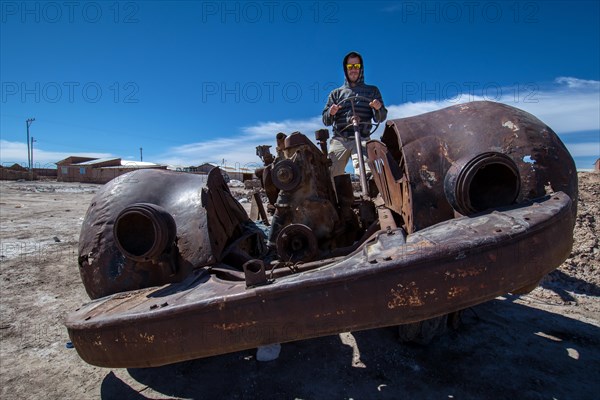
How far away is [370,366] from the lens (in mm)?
2391

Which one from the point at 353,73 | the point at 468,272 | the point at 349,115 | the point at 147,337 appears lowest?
the point at 147,337

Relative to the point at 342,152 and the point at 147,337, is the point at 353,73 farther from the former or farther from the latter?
the point at 147,337

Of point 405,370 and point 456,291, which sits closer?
point 456,291

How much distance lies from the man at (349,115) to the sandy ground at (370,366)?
2.06 meters

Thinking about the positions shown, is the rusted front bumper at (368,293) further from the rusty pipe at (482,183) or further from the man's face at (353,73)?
the man's face at (353,73)

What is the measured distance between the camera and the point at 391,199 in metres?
2.32

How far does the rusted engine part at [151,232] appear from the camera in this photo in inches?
76.0

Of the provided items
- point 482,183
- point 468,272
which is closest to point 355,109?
point 482,183

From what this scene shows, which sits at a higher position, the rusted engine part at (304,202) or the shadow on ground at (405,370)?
the rusted engine part at (304,202)

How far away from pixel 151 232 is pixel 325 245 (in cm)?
128

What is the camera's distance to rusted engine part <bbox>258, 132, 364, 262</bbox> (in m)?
2.44

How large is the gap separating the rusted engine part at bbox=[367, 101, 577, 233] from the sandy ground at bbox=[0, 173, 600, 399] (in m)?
0.99

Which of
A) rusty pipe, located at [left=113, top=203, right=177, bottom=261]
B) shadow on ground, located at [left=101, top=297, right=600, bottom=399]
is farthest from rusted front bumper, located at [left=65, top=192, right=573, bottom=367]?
shadow on ground, located at [left=101, top=297, right=600, bottom=399]

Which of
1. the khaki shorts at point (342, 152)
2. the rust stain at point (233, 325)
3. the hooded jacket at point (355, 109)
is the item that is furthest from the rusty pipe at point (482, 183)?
the khaki shorts at point (342, 152)
